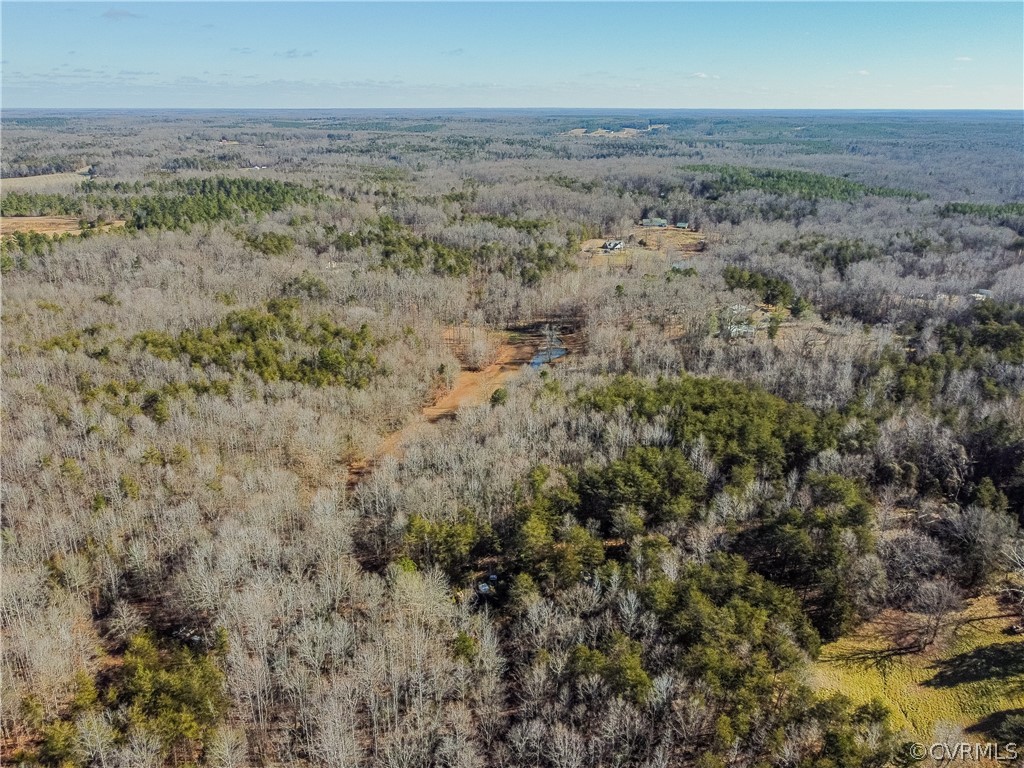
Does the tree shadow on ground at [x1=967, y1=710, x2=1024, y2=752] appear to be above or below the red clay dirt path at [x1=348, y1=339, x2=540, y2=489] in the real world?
below

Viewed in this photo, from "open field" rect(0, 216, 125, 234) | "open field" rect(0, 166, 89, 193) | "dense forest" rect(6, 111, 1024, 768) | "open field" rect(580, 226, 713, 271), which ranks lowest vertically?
"dense forest" rect(6, 111, 1024, 768)

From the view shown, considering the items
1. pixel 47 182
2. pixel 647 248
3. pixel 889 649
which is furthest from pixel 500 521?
pixel 47 182

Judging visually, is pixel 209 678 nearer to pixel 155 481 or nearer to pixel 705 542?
pixel 155 481

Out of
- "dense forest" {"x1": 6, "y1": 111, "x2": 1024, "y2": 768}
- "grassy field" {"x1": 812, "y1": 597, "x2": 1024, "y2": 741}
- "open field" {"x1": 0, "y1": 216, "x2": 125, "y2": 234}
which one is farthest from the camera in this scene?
"open field" {"x1": 0, "y1": 216, "x2": 125, "y2": 234}

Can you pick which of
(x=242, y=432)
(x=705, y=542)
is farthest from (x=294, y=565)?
(x=705, y=542)

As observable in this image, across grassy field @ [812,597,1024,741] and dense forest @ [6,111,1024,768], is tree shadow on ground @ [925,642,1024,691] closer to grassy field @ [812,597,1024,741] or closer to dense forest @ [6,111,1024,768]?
grassy field @ [812,597,1024,741]

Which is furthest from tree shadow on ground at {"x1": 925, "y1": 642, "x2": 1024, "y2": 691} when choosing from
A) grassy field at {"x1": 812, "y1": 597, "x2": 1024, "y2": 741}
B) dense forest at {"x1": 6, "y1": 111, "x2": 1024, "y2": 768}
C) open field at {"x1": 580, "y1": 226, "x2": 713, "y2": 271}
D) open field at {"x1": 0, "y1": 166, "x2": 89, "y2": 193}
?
open field at {"x1": 0, "y1": 166, "x2": 89, "y2": 193}

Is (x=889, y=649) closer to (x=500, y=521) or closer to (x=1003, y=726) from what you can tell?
(x=1003, y=726)
